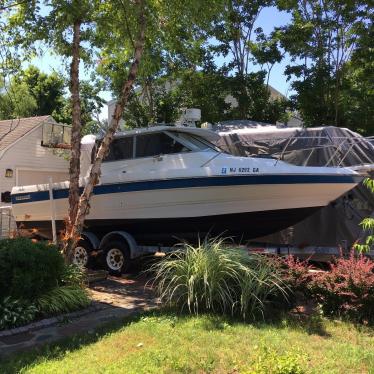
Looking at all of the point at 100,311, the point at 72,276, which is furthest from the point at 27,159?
the point at 100,311

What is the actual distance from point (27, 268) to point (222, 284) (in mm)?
2604

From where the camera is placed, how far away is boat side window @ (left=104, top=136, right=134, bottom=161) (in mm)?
10656

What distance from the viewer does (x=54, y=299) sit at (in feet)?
22.7

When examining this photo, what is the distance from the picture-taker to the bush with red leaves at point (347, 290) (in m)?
6.16

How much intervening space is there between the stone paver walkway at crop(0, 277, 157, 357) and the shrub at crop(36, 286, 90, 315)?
0.19 m

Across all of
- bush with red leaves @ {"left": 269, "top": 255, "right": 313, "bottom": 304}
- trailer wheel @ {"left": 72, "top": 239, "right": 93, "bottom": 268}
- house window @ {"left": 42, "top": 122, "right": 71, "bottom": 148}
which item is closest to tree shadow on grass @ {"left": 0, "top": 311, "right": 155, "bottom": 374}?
bush with red leaves @ {"left": 269, "top": 255, "right": 313, "bottom": 304}

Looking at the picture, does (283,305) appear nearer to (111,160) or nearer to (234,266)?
(234,266)

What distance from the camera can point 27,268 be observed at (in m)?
6.66

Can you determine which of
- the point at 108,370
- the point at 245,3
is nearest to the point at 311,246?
the point at 108,370

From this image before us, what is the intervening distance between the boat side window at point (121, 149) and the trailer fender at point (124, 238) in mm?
1606

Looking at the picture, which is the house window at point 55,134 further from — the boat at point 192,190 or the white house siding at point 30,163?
the white house siding at point 30,163

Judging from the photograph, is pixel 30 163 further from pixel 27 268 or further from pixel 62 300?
pixel 27 268

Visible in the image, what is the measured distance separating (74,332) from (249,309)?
2.23 m

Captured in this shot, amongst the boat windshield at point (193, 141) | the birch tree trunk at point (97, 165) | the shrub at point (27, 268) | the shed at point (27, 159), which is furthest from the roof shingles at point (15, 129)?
the shrub at point (27, 268)
